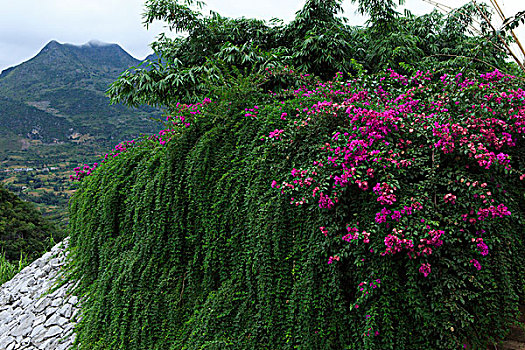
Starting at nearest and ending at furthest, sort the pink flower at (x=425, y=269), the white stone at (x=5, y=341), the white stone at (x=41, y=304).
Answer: the pink flower at (x=425, y=269) → the white stone at (x=5, y=341) → the white stone at (x=41, y=304)

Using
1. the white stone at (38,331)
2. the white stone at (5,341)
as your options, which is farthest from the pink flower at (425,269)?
the white stone at (5,341)

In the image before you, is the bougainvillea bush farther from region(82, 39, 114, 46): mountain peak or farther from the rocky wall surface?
region(82, 39, 114, 46): mountain peak

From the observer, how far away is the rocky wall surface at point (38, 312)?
3.12m

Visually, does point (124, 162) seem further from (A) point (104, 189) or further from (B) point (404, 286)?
(B) point (404, 286)

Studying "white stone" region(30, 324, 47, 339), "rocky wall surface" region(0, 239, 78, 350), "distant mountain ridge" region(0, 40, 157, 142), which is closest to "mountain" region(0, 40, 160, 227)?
"distant mountain ridge" region(0, 40, 157, 142)

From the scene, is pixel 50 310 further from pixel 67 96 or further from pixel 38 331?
pixel 67 96

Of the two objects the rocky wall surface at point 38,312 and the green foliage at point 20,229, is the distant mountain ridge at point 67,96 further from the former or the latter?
the rocky wall surface at point 38,312

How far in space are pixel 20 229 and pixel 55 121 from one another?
1045 inches

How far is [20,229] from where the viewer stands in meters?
9.85

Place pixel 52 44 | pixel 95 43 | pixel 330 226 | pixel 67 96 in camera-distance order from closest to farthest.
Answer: pixel 330 226 → pixel 67 96 → pixel 52 44 → pixel 95 43

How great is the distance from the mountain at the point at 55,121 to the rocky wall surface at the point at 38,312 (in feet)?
37.9

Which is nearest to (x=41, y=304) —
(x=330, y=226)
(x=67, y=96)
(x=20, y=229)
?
(x=330, y=226)

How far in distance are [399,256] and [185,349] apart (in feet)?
5.22

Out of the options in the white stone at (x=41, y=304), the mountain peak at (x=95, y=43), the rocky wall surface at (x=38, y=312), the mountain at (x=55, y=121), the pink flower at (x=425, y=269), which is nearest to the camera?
the pink flower at (x=425, y=269)
